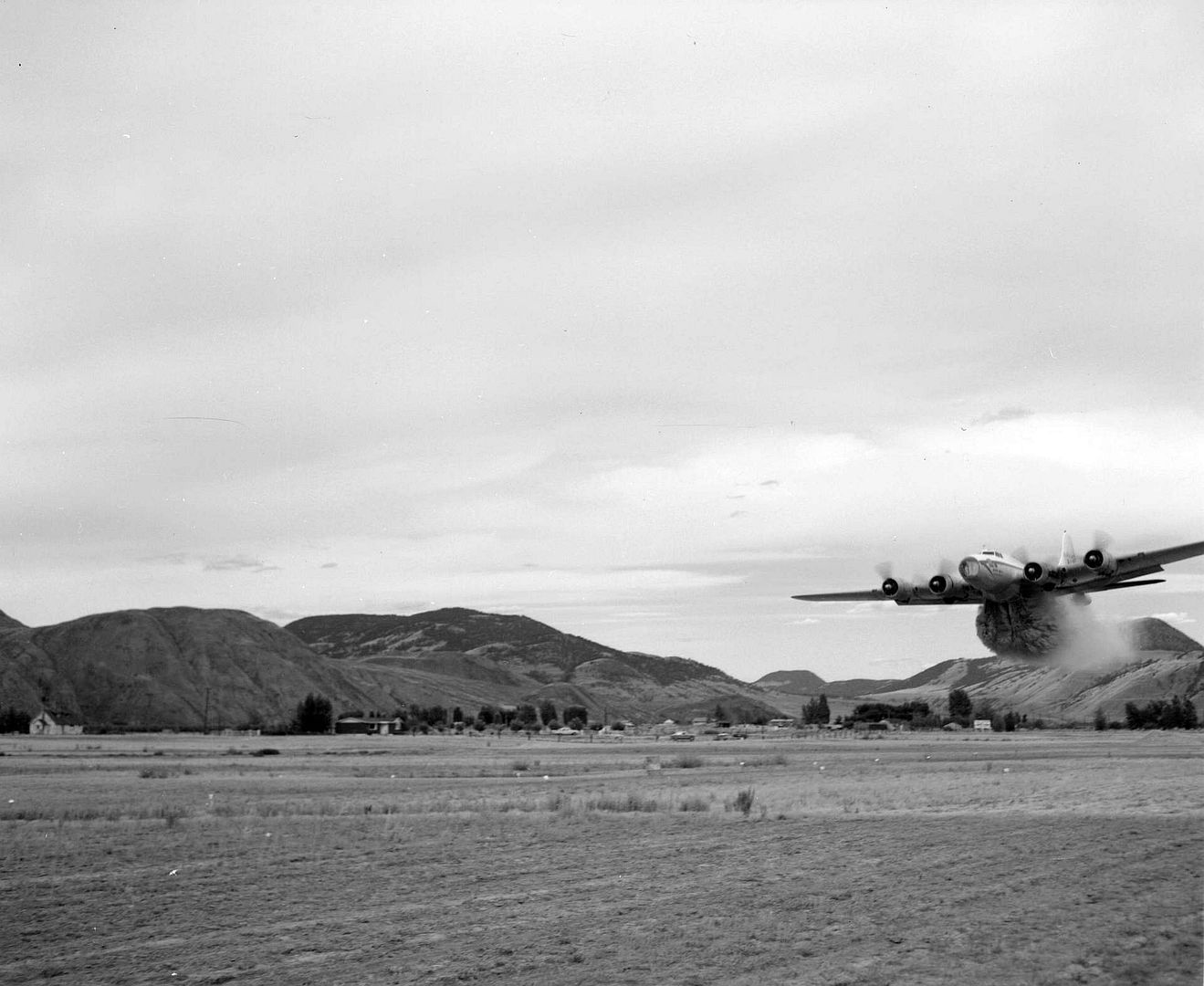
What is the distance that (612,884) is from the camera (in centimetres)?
2278

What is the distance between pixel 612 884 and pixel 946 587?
14.6 m

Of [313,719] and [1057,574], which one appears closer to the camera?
[1057,574]

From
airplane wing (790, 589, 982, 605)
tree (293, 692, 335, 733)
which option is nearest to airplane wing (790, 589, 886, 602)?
airplane wing (790, 589, 982, 605)

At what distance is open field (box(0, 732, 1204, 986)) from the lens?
51.9 feet

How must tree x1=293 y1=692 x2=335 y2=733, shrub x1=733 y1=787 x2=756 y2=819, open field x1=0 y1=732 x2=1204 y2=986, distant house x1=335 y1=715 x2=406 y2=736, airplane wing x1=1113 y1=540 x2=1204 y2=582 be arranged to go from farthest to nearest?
distant house x1=335 y1=715 x2=406 y2=736
tree x1=293 y1=692 x2=335 y2=733
shrub x1=733 y1=787 x2=756 y2=819
airplane wing x1=1113 y1=540 x2=1204 y2=582
open field x1=0 y1=732 x2=1204 y2=986

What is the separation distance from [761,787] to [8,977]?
120 ft

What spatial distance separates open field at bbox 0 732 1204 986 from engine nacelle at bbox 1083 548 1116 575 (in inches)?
256

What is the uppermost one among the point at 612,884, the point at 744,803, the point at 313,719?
the point at 612,884

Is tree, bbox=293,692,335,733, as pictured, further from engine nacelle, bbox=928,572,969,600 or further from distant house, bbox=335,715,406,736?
engine nacelle, bbox=928,572,969,600

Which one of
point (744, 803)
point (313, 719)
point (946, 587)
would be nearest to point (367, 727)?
point (313, 719)

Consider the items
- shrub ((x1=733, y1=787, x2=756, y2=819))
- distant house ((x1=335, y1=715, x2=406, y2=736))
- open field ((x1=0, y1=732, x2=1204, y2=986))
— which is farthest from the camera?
distant house ((x1=335, y1=715, x2=406, y2=736))

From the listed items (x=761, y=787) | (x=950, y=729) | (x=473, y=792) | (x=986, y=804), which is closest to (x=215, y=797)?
(x=473, y=792)

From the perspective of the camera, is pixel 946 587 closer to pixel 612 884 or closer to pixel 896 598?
pixel 896 598

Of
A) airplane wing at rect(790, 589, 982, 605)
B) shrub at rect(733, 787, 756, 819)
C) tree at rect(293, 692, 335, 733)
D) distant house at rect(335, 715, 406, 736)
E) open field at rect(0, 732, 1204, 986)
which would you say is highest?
airplane wing at rect(790, 589, 982, 605)
